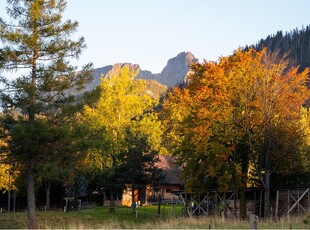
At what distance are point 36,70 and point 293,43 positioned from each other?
166 m

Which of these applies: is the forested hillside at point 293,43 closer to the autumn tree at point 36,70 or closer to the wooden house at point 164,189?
the wooden house at point 164,189

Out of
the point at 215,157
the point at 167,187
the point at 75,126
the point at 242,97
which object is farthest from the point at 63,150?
the point at 167,187

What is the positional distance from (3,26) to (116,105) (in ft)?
62.4

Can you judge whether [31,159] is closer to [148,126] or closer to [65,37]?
[65,37]

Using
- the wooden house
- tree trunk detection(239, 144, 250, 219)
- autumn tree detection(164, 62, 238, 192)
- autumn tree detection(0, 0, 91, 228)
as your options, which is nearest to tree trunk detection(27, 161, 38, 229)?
autumn tree detection(0, 0, 91, 228)

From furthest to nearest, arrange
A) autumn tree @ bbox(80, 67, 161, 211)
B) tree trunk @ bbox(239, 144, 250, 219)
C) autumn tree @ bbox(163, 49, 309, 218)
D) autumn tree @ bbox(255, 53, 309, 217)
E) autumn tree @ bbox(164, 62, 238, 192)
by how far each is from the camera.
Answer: autumn tree @ bbox(80, 67, 161, 211) < tree trunk @ bbox(239, 144, 250, 219) < autumn tree @ bbox(164, 62, 238, 192) < autumn tree @ bbox(163, 49, 309, 218) < autumn tree @ bbox(255, 53, 309, 217)

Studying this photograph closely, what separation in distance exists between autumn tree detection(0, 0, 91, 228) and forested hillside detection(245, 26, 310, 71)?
14448 centimetres

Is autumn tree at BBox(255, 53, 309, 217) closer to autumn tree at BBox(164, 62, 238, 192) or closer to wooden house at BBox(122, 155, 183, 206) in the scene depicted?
autumn tree at BBox(164, 62, 238, 192)

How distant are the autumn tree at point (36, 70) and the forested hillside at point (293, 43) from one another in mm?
144476

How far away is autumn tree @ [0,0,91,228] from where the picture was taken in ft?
86.6

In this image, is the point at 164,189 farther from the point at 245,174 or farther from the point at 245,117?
the point at 245,117

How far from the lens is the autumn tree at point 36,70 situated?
86.6 feet

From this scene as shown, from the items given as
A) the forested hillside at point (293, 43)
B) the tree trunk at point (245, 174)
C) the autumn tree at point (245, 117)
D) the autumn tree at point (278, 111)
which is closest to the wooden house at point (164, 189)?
the tree trunk at point (245, 174)

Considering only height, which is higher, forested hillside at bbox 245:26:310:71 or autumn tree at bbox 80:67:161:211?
forested hillside at bbox 245:26:310:71
